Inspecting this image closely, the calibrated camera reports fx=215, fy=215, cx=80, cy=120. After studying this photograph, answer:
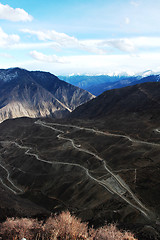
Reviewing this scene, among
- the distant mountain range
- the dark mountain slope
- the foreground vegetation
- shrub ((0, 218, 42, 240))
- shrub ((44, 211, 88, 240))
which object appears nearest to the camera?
the foreground vegetation

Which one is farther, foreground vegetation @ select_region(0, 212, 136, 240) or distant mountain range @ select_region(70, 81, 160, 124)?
distant mountain range @ select_region(70, 81, 160, 124)

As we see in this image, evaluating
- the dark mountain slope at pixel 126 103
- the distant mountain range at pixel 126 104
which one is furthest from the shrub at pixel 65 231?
the dark mountain slope at pixel 126 103

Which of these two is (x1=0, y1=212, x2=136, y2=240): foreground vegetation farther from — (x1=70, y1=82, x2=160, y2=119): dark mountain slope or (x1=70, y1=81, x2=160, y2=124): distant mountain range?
(x1=70, y1=82, x2=160, y2=119): dark mountain slope

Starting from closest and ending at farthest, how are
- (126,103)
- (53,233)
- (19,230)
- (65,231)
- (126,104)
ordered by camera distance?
(53,233) < (65,231) < (19,230) < (126,104) < (126,103)

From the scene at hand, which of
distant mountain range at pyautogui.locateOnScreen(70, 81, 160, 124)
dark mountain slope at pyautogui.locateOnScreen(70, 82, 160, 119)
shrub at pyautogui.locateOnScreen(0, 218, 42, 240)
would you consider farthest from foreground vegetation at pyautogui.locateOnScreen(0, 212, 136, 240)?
dark mountain slope at pyautogui.locateOnScreen(70, 82, 160, 119)

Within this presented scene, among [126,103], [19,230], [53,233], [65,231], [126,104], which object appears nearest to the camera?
[53,233]

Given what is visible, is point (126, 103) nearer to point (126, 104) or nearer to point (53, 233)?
point (126, 104)

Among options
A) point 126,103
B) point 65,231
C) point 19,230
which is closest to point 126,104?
point 126,103

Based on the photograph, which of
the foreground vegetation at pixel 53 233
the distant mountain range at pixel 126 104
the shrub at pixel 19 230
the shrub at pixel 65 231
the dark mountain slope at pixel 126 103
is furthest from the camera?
the dark mountain slope at pixel 126 103

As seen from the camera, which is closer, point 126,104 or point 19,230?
point 19,230

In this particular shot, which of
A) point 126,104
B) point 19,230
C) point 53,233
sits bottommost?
point 19,230

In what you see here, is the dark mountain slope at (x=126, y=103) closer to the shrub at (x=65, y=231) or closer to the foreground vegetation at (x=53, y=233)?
the foreground vegetation at (x=53, y=233)
